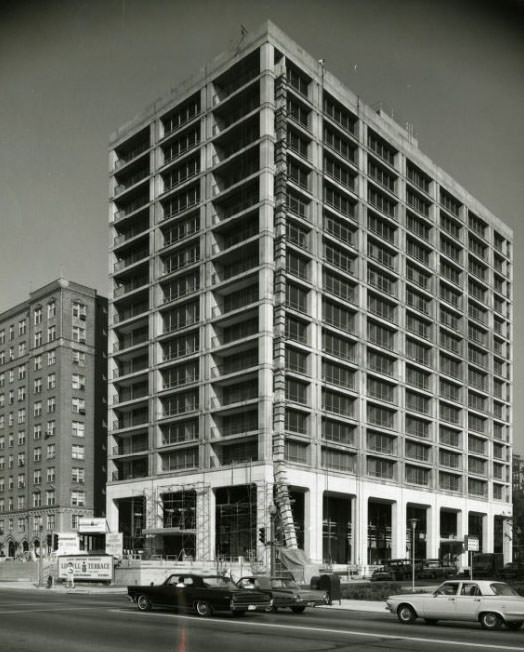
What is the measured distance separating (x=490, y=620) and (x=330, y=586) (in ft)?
35.3

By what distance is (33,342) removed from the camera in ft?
340

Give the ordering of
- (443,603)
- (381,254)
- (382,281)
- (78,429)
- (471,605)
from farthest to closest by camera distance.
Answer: (78,429) < (381,254) < (382,281) < (443,603) < (471,605)

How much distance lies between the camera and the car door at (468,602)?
24.7 meters

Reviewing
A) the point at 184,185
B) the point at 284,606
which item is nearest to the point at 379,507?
the point at 184,185

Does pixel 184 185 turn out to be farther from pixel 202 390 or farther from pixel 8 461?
pixel 8 461

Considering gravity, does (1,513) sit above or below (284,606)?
below

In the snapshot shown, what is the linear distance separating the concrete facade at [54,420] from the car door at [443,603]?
7443 centimetres

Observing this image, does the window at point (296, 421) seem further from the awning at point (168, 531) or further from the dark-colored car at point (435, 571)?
the dark-colored car at point (435, 571)

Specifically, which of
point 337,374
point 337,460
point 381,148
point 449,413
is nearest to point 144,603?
point 337,460

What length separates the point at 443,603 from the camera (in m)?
25.2

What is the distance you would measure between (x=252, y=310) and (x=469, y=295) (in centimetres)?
3936

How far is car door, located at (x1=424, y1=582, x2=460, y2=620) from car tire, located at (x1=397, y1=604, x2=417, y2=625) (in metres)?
0.50

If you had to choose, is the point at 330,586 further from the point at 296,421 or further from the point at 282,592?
the point at 296,421

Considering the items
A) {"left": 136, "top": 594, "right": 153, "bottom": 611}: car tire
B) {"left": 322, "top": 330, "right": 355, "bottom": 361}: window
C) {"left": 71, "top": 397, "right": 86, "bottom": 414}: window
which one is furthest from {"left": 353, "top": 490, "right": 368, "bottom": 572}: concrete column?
{"left": 136, "top": 594, "right": 153, "bottom": 611}: car tire
